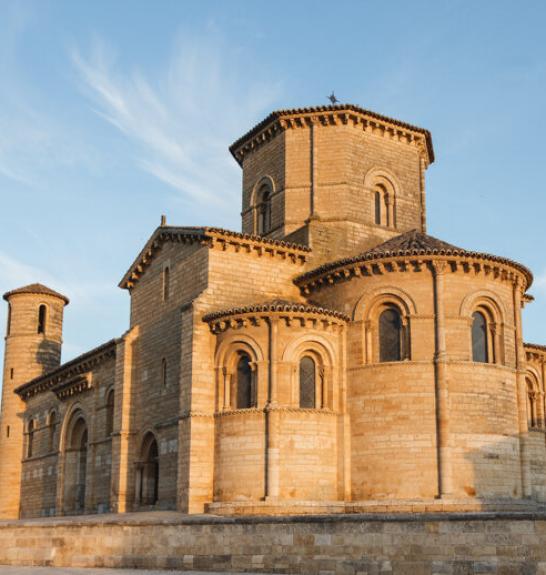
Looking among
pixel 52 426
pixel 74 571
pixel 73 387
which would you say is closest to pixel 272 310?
pixel 74 571

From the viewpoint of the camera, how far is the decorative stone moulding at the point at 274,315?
910 inches

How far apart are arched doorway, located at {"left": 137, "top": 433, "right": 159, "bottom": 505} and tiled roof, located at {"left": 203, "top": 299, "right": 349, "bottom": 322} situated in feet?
17.1

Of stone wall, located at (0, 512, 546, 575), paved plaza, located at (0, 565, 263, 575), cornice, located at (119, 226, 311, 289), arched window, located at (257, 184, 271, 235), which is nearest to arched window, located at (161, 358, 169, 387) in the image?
cornice, located at (119, 226, 311, 289)

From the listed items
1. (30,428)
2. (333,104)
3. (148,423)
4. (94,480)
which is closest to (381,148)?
(333,104)

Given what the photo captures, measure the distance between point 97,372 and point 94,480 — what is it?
161 inches

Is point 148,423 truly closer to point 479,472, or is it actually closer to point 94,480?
point 94,480

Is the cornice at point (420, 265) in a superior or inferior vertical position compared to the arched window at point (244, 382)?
superior

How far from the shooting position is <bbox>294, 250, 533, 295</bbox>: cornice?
76.8 ft

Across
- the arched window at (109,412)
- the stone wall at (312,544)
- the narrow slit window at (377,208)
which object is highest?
the narrow slit window at (377,208)

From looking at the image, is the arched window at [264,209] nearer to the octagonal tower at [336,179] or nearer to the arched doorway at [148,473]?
the octagonal tower at [336,179]

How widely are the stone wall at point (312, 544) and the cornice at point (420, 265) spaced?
9648 millimetres

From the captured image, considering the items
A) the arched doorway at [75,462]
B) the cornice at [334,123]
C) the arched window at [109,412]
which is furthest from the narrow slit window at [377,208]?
the arched doorway at [75,462]

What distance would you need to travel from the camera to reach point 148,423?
86.9 feet

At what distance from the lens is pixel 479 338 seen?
2383 centimetres
